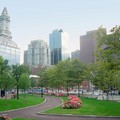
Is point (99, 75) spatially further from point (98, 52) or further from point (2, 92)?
point (98, 52)

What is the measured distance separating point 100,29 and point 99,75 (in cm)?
2935

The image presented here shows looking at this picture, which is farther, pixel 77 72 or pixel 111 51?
pixel 77 72

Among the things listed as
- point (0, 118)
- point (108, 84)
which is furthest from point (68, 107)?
point (108, 84)

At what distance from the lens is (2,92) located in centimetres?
5697

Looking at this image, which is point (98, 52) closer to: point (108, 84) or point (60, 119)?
point (60, 119)

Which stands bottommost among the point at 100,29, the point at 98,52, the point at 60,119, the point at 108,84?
the point at 60,119

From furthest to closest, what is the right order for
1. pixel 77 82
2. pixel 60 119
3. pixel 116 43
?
pixel 77 82
pixel 116 43
pixel 60 119

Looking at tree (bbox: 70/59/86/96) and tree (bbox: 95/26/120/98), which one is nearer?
tree (bbox: 95/26/120/98)

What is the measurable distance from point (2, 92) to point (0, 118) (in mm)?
40461

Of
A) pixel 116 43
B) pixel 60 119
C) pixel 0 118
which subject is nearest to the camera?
pixel 0 118

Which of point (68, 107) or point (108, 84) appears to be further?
point (108, 84)

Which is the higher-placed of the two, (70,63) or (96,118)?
(70,63)

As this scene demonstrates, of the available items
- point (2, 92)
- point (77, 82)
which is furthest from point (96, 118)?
point (77, 82)

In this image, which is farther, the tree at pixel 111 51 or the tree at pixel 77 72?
the tree at pixel 77 72
